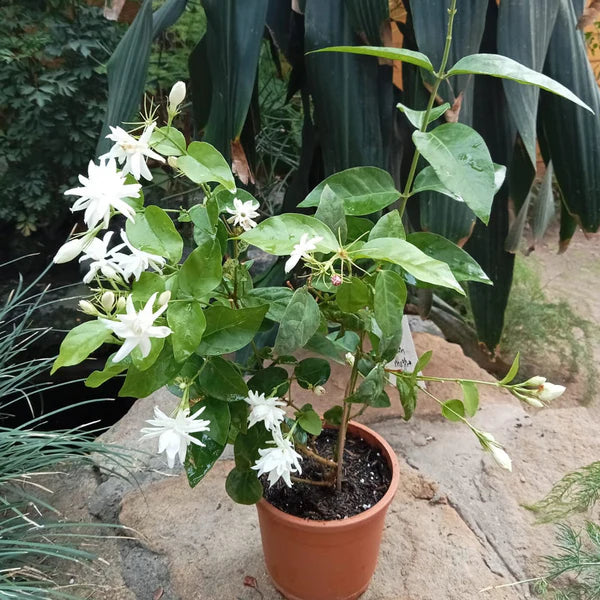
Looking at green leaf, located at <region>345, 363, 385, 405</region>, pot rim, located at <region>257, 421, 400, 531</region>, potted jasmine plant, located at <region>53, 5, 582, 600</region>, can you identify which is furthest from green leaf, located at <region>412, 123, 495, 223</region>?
pot rim, located at <region>257, 421, 400, 531</region>

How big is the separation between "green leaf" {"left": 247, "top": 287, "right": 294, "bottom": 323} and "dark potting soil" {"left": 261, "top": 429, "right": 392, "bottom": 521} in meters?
0.33

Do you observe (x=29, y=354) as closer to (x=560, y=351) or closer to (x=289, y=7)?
(x=289, y=7)

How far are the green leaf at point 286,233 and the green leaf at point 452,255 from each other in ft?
0.44

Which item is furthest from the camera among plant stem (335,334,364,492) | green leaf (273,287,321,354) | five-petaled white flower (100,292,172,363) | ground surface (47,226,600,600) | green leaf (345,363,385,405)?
ground surface (47,226,600,600)

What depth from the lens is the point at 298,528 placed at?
2.48 ft

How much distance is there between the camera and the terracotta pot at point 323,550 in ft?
2.50

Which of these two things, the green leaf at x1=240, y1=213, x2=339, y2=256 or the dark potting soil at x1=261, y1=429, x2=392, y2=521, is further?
the dark potting soil at x1=261, y1=429, x2=392, y2=521

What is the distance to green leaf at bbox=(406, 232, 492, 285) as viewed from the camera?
56 centimetres

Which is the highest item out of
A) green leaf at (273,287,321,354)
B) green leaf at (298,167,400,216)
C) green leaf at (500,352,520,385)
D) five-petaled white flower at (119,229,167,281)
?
green leaf at (298,167,400,216)

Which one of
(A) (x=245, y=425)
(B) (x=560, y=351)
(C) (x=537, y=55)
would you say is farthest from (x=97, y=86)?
(B) (x=560, y=351)

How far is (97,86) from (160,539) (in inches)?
46.6

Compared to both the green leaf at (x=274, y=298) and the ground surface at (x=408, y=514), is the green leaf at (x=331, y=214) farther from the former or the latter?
the ground surface at (x=408, y=514)

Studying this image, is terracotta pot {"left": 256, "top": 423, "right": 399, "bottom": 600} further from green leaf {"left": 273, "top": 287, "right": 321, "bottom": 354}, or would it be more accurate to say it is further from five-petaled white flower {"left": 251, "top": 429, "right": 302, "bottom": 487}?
green leaf {"left": 273, "top": 287, "right": 321, "bottom": 354}

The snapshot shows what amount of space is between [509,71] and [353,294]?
230mm
